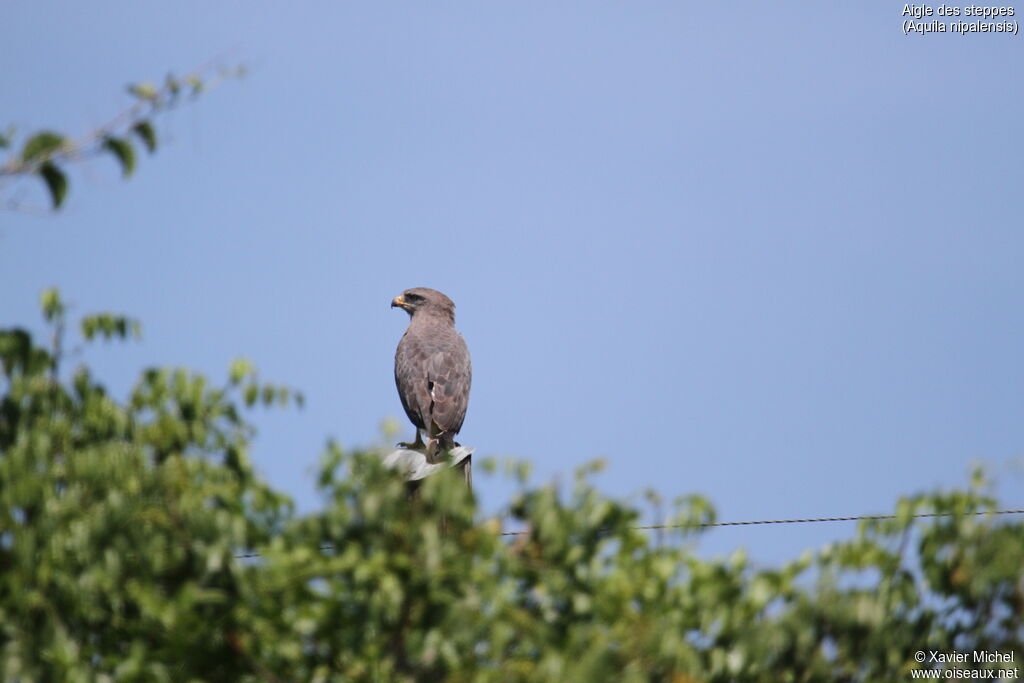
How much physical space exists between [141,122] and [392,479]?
5.24ft

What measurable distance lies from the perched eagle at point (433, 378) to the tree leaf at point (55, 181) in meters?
6.82

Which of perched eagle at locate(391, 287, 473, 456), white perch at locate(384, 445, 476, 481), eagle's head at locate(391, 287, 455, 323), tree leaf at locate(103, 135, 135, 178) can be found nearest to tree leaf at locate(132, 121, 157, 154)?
tree leaf at locate(103, 135, 135, 178)

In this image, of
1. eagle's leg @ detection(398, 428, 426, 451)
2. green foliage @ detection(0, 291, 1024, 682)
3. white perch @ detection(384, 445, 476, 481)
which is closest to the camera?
green foliage @ detection(0, 291, 1024, 682)

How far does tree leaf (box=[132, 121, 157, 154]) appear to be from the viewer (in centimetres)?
443

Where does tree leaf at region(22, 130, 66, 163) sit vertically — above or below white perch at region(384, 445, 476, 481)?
above

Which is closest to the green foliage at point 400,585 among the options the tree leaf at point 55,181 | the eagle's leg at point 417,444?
the tree leaf at point 55,181

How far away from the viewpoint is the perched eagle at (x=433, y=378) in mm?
11469

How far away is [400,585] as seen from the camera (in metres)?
3.96

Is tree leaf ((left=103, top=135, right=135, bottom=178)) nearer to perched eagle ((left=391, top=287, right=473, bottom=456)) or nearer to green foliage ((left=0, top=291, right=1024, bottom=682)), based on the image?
green foliage ((left=0, top=291, right=1024, bottom=682))

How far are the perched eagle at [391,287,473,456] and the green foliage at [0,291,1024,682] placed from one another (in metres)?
6.66

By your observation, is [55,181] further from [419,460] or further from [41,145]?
[419,460]

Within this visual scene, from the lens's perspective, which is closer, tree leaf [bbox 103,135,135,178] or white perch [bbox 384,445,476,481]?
tree leaf [bbox 103,135,135,178]

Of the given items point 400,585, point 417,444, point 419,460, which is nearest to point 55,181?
point 400,585

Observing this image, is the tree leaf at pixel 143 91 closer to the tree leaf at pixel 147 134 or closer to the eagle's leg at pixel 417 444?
the tree leaf at pixel 147 134
